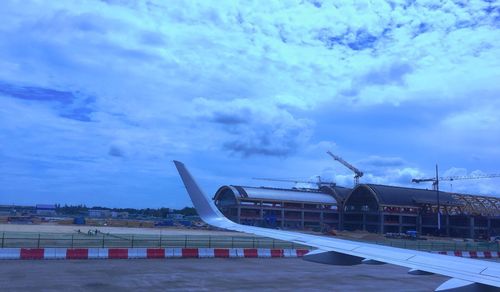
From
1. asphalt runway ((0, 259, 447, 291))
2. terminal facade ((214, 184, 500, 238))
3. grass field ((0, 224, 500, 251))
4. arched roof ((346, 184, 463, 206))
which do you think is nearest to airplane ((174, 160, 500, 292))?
asphalt runway ((0, 259, 447, 291))

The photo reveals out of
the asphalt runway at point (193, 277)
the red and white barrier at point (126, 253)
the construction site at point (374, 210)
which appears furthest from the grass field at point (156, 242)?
the construction site at point (374, 210)

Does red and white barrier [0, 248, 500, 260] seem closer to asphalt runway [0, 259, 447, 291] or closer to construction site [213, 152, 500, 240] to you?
asphalt runway [0, 259, 447, 291]

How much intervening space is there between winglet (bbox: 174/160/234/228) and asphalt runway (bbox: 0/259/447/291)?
19.9ft

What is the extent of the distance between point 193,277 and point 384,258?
13.6 meters

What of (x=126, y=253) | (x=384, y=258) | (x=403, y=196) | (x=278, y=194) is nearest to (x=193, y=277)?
(x=126, y=253)

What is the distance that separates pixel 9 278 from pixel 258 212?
10732cm

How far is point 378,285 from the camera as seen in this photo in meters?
21.5

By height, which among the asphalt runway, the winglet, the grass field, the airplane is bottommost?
the asphalt runway

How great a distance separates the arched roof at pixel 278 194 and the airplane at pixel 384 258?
109252 mm

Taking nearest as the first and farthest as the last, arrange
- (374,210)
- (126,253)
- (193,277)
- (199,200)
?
(199,200)
(193,277)
(126,253)
(374,210)

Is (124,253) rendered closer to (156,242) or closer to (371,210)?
(156,242)

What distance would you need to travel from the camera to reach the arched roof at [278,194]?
125125 millimetres

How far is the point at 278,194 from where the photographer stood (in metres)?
129

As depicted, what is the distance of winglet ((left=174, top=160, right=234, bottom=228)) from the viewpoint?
1337 centimetres
